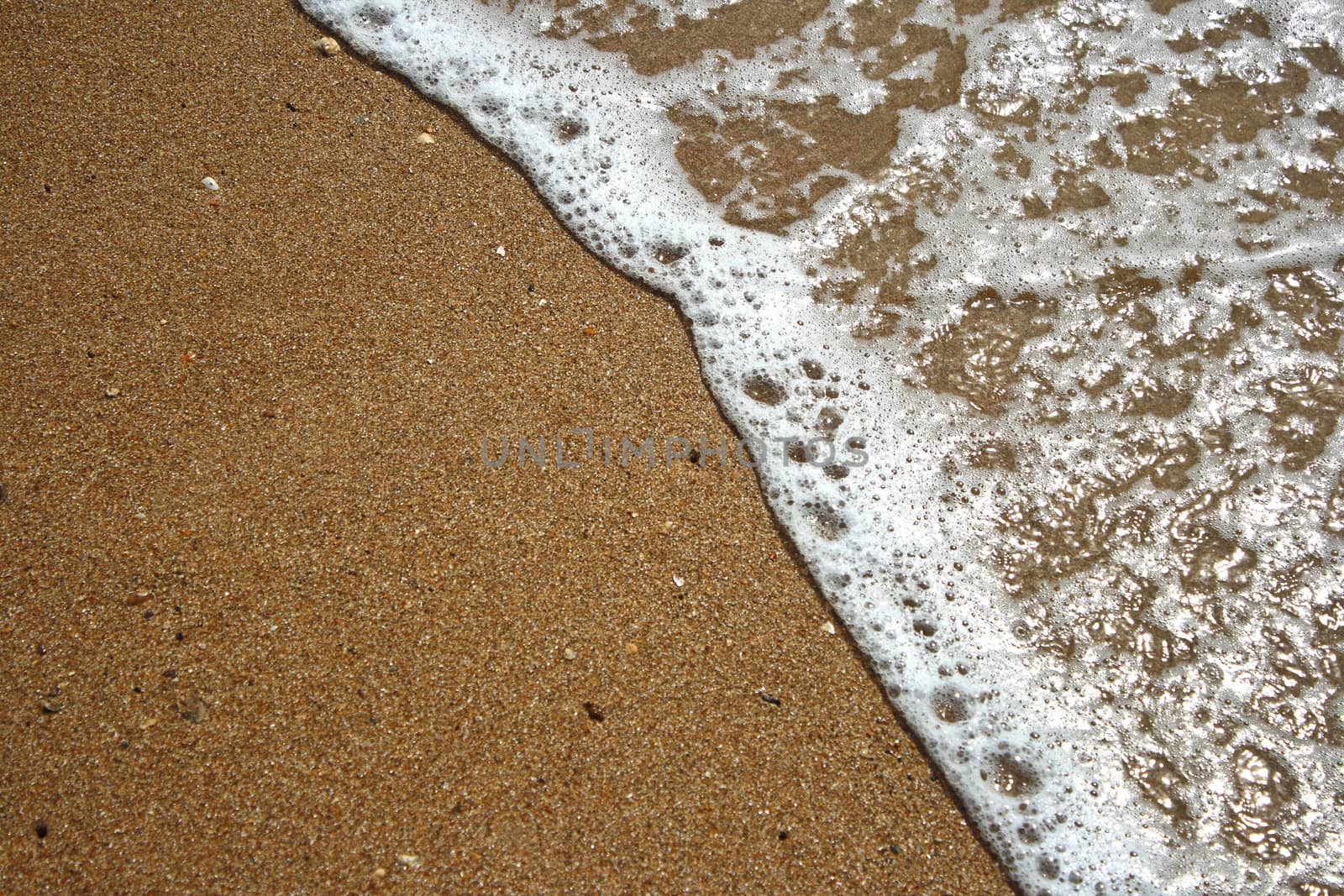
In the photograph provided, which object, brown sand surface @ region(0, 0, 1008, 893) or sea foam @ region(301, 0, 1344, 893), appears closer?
brown sand surface @ region(0, 0, 1008, 893)

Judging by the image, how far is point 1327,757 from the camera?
2.07 m

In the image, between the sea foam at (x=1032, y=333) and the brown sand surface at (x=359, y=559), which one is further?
the sea foam at (x=1032, y=333)

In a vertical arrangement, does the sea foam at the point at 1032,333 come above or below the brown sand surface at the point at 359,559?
above

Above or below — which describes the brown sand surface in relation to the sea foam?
below

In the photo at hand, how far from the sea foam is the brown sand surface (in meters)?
0.21

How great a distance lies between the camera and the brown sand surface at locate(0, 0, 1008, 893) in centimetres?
188

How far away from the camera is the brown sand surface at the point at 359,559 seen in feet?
6.17

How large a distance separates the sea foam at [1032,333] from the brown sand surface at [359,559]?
0.69 ft

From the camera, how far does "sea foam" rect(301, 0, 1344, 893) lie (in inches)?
82.2

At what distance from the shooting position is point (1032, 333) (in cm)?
250

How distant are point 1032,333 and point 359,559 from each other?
71.6 inches

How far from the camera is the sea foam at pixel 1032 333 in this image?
82.2 inches

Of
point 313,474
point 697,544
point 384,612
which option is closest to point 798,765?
point 697,544

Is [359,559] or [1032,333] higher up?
[1032,333]
